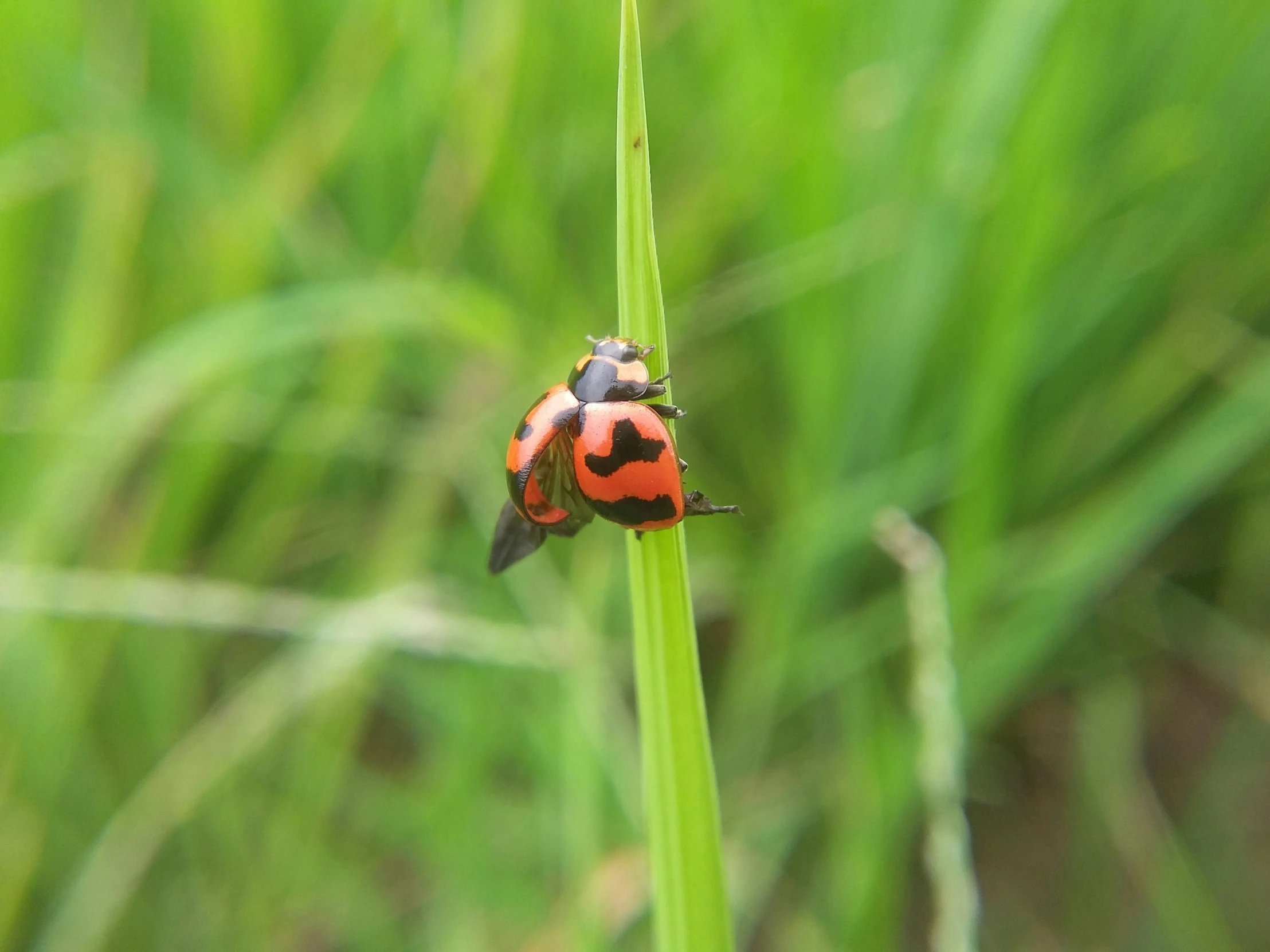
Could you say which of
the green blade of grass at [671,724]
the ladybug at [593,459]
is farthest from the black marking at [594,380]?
the green blade of grass at [671,724]

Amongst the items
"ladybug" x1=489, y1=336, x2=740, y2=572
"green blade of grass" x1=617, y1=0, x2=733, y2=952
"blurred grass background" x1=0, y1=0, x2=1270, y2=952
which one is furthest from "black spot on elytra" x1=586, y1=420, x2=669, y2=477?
"blurred grass background" x1=0, y1=0, x2=1270, y2=952

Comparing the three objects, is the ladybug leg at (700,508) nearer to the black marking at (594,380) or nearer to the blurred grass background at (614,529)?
the black marking at (594,380)

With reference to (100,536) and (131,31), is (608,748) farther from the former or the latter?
(131,31)

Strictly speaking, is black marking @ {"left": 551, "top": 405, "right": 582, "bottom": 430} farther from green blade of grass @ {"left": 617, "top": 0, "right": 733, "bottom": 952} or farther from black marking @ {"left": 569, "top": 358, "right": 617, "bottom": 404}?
green blade of grass @ {"left": 617, "top": 0, "right": 733, "bottom": 952}

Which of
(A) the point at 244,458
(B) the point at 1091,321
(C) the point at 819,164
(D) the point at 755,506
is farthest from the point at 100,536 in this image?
(B) the point at 1091,321

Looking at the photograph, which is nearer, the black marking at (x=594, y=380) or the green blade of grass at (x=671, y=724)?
the green blade of grass at (x=671, y=724)

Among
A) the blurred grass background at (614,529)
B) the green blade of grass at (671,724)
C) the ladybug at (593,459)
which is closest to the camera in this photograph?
the green blade of grass at (671,724)

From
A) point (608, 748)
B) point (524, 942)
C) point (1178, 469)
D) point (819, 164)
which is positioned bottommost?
point (524, 942)
